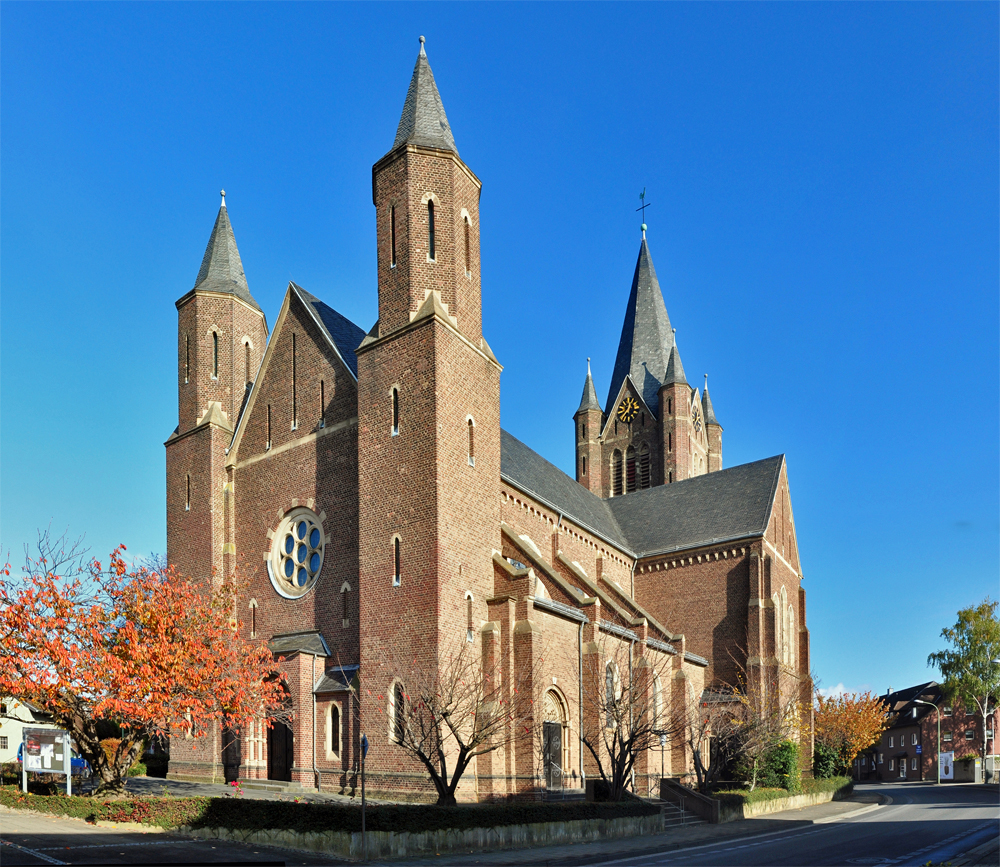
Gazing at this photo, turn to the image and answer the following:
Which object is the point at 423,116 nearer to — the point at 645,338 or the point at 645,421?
Result: the point at 645,421

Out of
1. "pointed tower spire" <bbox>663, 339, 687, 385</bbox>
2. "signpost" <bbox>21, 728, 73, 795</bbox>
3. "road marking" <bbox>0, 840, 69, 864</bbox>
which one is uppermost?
"pointed tower spire" <bbox>663, 339, 687, 385</bbox>

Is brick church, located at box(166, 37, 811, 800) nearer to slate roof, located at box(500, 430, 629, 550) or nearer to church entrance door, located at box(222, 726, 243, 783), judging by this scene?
church entrance door, located at box(222, 726, 243, 783)

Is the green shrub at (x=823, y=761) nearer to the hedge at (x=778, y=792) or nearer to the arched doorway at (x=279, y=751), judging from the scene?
the hedge at (x=778, y=792)

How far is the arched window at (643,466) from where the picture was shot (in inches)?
2517

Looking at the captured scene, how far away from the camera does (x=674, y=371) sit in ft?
209

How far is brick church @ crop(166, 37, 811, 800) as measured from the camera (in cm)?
2697

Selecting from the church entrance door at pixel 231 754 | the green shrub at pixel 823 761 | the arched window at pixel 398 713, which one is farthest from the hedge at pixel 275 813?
the green shrub at pixel 823 761

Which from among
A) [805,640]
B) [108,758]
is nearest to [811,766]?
[805,640]

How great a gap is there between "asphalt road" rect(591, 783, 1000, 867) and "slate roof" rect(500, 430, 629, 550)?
16.5 metres

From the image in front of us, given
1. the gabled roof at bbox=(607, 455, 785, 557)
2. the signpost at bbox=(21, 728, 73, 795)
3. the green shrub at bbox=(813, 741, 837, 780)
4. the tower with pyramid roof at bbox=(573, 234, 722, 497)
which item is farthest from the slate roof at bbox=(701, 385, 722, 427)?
the signpost at bbox=(21, 728, 73, 795)

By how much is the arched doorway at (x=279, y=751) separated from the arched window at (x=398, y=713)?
506cm

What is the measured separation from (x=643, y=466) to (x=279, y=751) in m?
39.0

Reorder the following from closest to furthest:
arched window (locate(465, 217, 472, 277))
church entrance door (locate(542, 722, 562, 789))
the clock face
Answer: church entrance door (locate(542, 722, 562, 789)) → arched window (locate(465, 217, 472, 277)) → the clock face

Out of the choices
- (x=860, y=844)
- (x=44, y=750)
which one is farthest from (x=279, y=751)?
(x=860, y=844)
